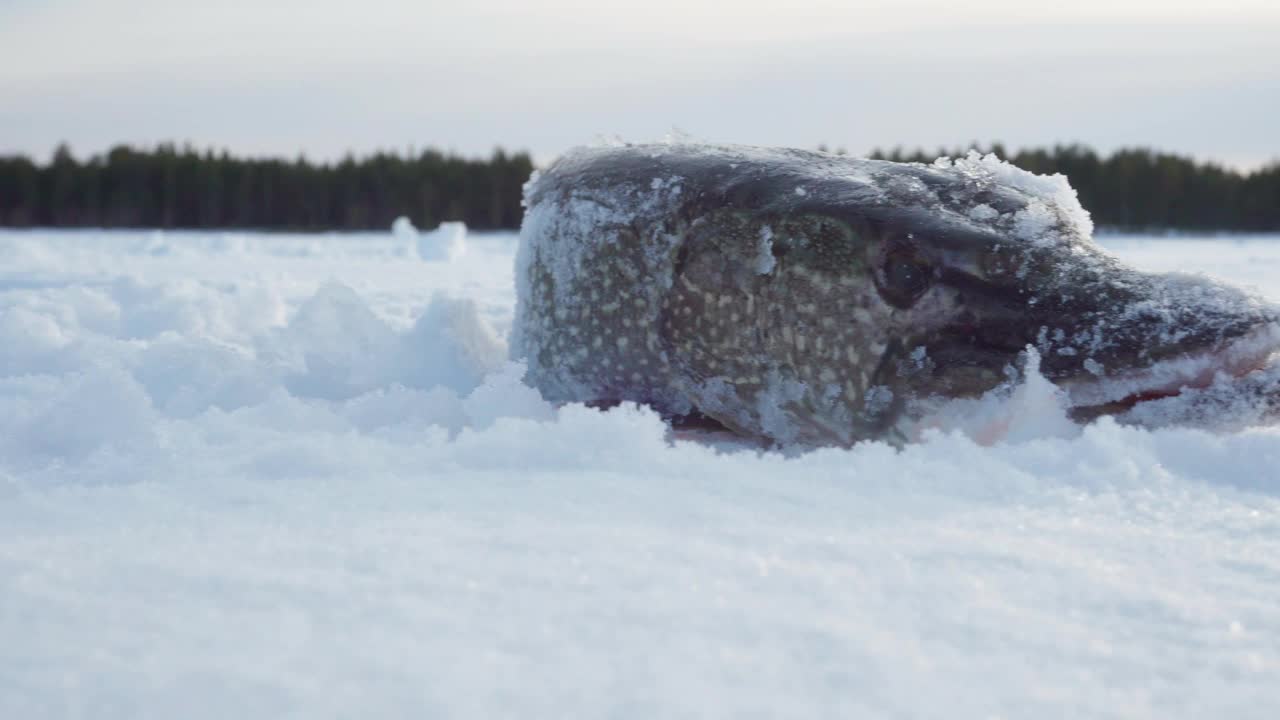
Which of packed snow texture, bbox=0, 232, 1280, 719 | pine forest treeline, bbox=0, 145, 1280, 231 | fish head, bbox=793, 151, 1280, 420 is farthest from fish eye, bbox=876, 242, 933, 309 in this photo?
pine forest treeline, bbox=0, 145, 1280, 231

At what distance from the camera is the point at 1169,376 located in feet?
7.30

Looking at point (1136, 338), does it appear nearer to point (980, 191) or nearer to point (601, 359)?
point (980, 191)

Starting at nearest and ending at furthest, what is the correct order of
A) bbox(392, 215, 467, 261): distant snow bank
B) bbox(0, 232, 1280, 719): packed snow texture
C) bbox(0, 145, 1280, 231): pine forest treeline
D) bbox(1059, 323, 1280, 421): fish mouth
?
bbox(0, 232, 1280, 719): packed snow texture < bbox(1059, 323, 1280, 421): fish mouth < bbox(392, 215, 467, 261): distant snow bank < bbox(0, 145, 1280, 231): pine forest treeline

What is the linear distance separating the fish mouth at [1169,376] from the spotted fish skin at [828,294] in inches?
0.7

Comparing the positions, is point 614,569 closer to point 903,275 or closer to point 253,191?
point 903,275

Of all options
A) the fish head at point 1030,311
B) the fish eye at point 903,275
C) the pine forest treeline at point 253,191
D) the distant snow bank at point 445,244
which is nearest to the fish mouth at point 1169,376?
the fish head at point 1030,311

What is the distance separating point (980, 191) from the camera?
2.56 metres

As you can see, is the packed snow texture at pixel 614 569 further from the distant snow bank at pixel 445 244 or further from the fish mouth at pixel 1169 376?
the distant snow bank at pixel 445 244

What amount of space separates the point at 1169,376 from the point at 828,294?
0.70 m

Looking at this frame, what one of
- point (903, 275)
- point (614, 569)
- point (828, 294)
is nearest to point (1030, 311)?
point (903, 275)

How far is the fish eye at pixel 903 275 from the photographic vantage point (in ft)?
7.81

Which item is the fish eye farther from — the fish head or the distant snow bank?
the distant snow bank

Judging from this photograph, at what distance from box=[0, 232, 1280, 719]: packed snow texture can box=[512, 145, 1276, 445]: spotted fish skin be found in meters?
0.19

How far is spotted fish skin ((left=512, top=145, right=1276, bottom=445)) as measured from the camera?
2.32 metres
